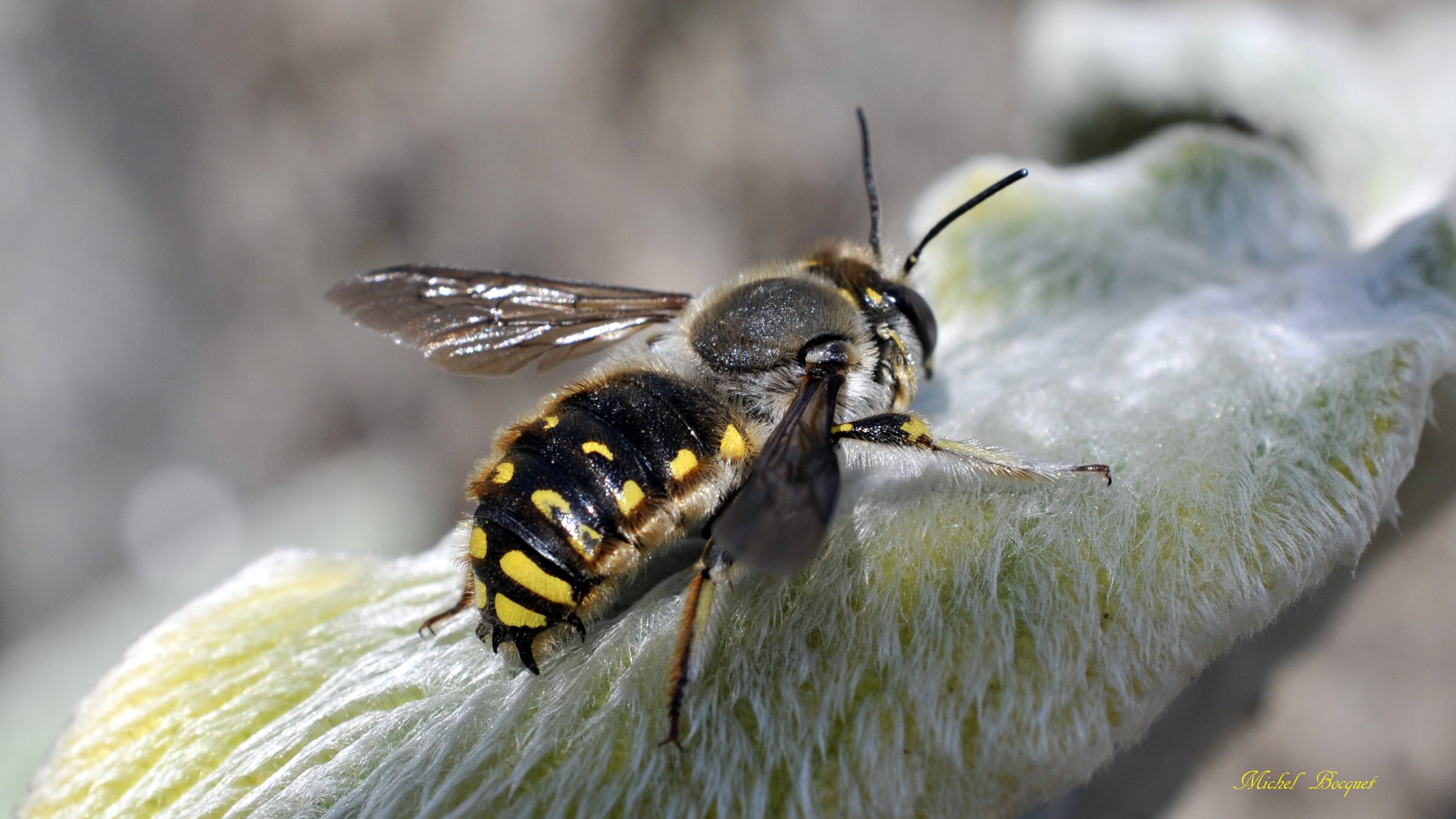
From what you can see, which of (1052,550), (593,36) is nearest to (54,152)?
(593,36)

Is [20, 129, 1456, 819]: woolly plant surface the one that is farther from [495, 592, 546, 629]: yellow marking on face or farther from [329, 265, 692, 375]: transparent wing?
[329, 265, 692, 375]: transparent wing

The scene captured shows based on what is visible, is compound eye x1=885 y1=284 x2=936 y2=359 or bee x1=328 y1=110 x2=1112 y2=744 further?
compound eye x1=885 y1=284 x2=936 y2=359

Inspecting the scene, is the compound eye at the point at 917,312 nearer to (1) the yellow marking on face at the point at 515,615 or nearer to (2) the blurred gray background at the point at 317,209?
(1) the yellow marking on face at the point at 515,615

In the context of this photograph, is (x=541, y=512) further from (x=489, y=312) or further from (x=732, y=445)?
(x=489, y=312)
